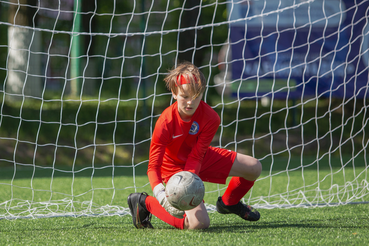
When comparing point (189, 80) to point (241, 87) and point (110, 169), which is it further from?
point (241, 87)

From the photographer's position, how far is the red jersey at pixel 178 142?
2.63 meters

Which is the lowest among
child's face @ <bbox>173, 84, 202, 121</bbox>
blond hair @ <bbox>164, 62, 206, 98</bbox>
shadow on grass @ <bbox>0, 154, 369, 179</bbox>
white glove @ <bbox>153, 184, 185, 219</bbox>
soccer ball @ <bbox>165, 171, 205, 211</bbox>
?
shadow on grass @ <bbox>0, 154, 369, 179</bbox>

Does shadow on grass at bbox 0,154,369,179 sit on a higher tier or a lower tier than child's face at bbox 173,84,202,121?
lower

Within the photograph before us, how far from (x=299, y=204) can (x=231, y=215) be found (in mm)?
760

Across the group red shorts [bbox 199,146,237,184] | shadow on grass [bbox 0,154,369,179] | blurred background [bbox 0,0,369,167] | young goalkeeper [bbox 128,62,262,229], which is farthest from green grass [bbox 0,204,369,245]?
blurred background [bbox 0,0,369,167]

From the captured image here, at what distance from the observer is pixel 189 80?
254 cm

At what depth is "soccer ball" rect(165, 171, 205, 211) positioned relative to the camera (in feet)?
7.68

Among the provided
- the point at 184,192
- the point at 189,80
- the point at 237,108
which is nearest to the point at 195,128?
the point at 189,80

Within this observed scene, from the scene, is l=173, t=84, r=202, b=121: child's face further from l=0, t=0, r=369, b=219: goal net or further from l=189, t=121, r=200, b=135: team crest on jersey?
l=0, t=0, r=369, b=219: goal net

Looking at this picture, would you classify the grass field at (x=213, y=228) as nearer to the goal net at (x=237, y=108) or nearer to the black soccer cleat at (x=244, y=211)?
the black soccer cleat at (x=244, y=211)

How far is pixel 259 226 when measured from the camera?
2.80m

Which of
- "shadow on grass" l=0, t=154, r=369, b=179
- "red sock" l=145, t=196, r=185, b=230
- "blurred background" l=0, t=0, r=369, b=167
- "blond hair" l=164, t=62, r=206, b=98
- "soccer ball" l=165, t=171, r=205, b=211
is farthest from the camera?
"blurred background" l=0, t=0, r=369, b=167

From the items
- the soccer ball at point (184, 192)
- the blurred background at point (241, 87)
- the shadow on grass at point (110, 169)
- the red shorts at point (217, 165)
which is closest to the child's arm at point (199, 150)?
the red shorts at point (217, 165)

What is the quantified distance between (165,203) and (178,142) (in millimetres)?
498
